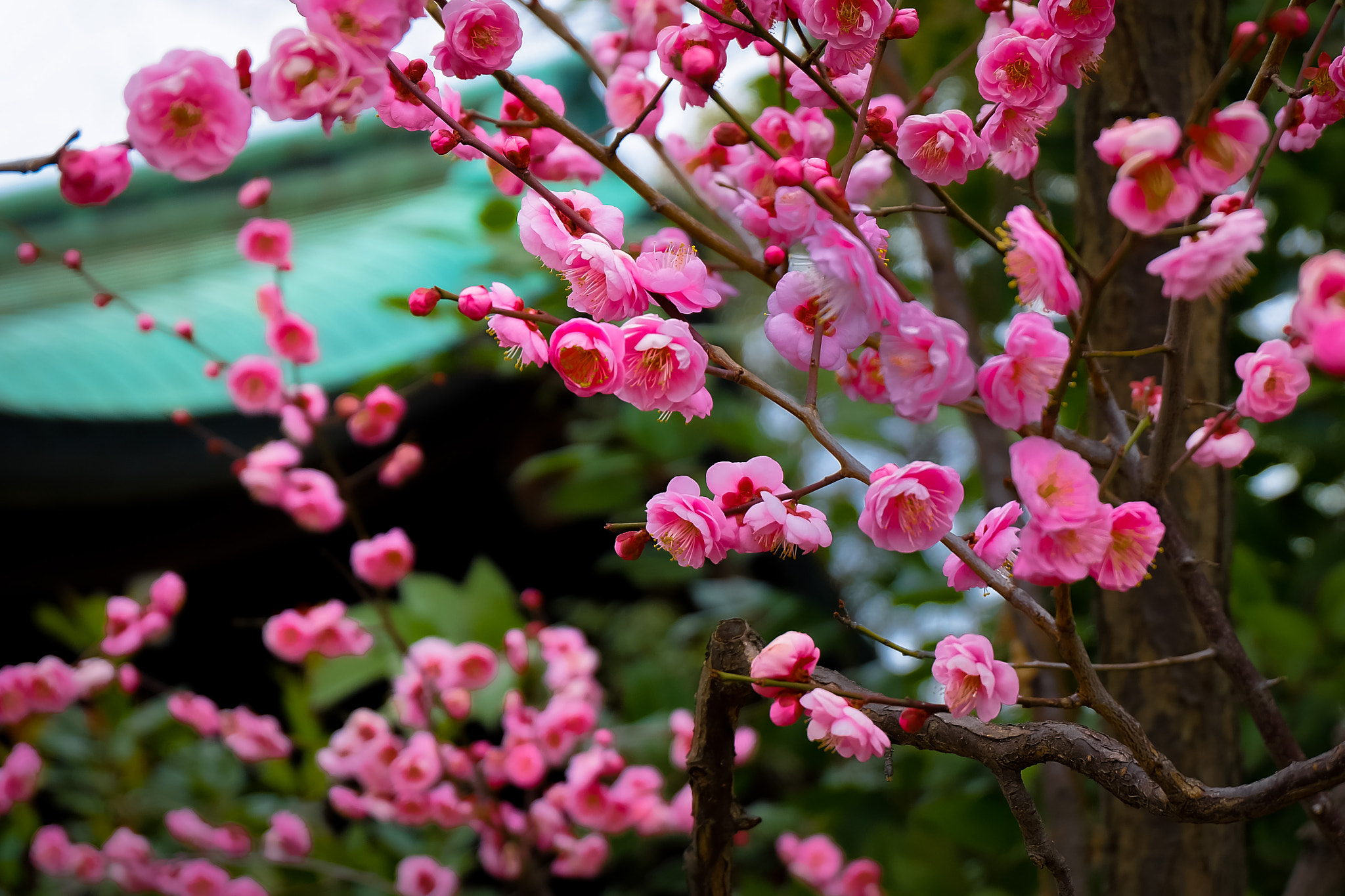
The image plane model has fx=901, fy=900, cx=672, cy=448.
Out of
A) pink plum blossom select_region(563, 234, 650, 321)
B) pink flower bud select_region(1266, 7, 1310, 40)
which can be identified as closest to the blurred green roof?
pink plum blossom select_region(563, 234, 650, 321)

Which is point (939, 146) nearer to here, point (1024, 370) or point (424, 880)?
point (1024, 370)

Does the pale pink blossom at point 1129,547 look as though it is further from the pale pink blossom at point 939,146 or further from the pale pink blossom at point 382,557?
the pale pink blossom at point 382,557

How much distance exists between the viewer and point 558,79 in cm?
168

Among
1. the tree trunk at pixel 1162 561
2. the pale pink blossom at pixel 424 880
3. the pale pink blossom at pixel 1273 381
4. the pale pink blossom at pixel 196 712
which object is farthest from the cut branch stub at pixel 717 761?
the pale pink blossom at pixel 196 712

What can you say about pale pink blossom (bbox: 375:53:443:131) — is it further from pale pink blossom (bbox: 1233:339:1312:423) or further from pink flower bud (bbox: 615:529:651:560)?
pale pink blossom (bbox: 1233:339:1312:423)

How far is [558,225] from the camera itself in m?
0.44

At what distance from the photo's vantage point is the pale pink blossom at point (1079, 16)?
1.46 feet

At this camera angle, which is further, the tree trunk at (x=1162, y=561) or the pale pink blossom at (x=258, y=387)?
the pale pink blossom at (x=258, y=387)

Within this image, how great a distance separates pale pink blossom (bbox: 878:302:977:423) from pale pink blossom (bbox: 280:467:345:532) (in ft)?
2.77

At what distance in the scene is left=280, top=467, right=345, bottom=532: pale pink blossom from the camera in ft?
3.50

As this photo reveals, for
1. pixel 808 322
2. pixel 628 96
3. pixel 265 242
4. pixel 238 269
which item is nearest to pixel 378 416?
pixel 265 242

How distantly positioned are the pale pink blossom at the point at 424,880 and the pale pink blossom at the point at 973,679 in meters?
0.96

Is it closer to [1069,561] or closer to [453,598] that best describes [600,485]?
[453,598]

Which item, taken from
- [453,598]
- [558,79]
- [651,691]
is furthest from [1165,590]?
[558,79]
